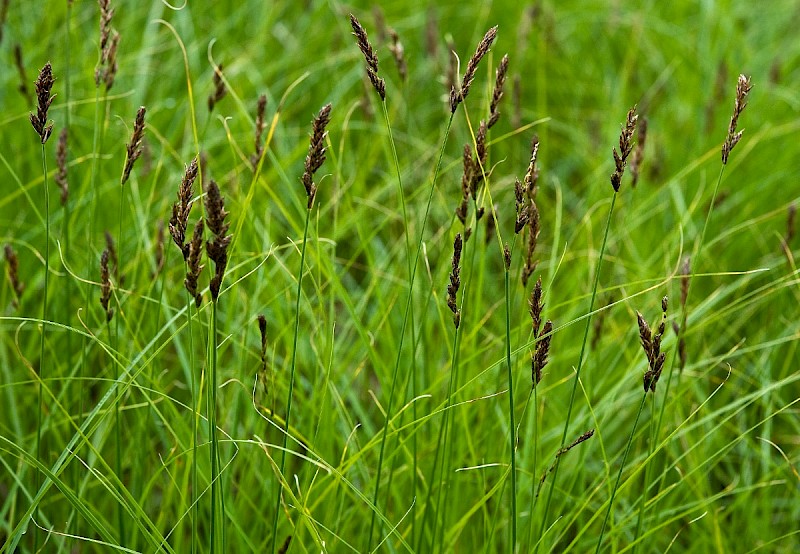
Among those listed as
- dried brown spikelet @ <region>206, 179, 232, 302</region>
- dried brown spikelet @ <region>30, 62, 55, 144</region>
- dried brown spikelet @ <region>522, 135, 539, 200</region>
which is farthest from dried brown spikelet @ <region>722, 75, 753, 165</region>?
dried brown spikelet @ <region>30, 62, 55, 144</region>

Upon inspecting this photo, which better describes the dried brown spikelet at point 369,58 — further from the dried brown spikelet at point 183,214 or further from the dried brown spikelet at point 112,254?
the dried brown spikelet at point 112,254

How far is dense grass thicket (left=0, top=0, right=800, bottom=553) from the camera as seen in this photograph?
1709 mm

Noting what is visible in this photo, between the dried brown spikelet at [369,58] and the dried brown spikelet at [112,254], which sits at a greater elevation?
the dried brown spikelet at [369,58]

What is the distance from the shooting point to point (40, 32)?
3596 millimetres

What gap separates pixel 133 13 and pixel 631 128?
2.75 metres

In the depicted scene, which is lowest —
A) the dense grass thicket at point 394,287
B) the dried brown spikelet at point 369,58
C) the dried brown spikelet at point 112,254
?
the dense grass thicket at point 394,287

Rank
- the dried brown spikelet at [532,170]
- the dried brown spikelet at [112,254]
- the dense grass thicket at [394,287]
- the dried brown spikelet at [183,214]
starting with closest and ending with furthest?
the dried brown spikelet at [183,214]
the dried brown spikelet at [532,170]
the dense grass thicket at [394,287]
the dried brown spikelet at [112,254]

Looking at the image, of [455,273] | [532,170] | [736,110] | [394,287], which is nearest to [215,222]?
[455,273]

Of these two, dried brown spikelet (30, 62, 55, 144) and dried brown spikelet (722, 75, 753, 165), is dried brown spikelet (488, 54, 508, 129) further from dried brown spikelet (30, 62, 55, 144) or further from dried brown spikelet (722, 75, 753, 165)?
dried brown spikelet (30, 62, 55, 144)

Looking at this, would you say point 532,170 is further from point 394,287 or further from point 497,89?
point 394,287

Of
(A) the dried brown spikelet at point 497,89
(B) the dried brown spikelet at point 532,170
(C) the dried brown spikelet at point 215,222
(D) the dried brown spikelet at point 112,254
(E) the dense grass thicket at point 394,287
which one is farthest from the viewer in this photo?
(D) the dried brown spikelet at point 112,254

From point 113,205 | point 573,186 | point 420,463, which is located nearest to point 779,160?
point 573,186

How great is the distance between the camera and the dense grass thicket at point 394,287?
171cm

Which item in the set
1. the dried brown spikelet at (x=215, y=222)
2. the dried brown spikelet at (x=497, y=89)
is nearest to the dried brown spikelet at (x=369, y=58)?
the dried brown spikelet at (x=497, y=89)
